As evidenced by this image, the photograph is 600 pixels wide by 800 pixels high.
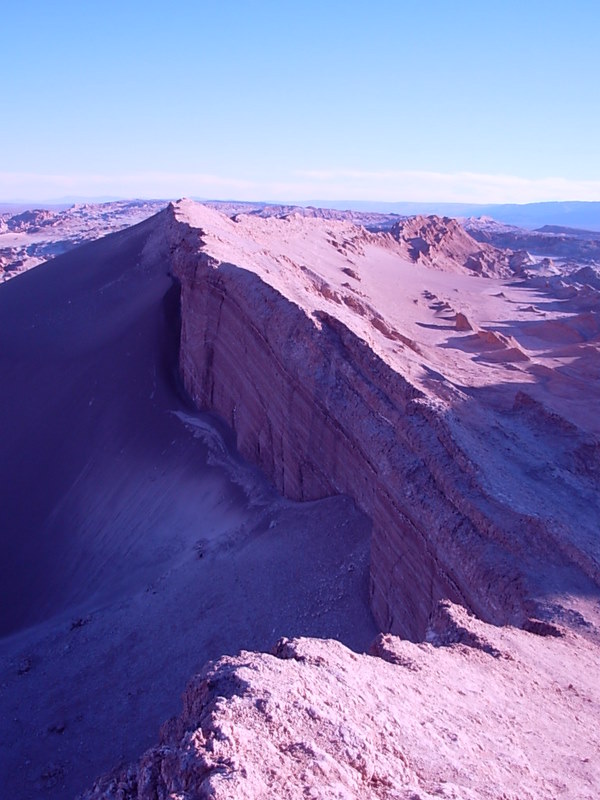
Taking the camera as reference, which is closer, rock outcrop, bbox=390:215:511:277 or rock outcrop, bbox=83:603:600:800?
rock outcrop, bbox=83:603:600:800

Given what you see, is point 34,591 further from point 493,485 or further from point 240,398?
point 493,485

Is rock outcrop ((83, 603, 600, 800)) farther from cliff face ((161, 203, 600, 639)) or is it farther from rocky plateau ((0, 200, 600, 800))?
cliff face ((161, 203, 600, 639))

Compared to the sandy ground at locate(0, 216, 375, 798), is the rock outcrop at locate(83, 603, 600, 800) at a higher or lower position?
higher

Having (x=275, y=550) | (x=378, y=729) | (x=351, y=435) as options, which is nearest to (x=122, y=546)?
(x=275, y=550)

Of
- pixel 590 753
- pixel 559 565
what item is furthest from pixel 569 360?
pixel 590 753

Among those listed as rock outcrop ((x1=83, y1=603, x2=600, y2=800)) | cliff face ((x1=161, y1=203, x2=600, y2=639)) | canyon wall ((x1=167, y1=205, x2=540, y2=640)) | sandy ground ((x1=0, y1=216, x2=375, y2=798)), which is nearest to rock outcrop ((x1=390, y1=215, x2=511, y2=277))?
sandy ground ((x1=0, y1=216, x2=375, y2=798))

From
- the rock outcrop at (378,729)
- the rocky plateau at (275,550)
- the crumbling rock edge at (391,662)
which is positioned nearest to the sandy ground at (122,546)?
the rocky plateau at (275,550)
